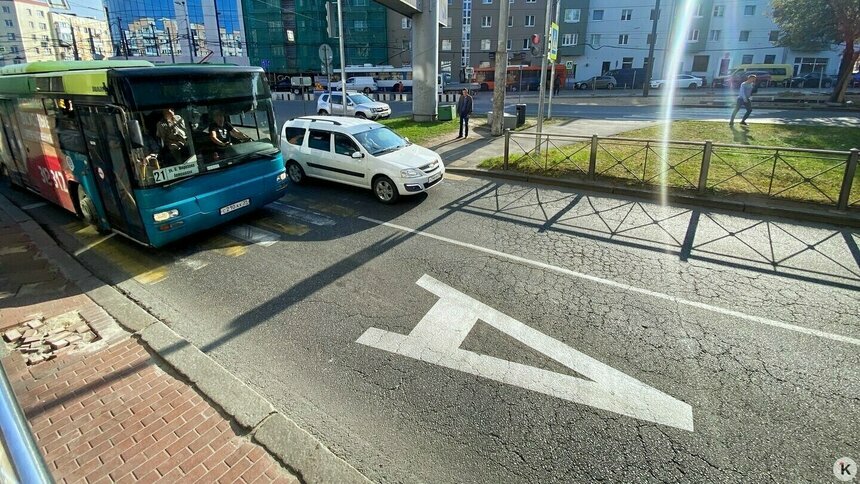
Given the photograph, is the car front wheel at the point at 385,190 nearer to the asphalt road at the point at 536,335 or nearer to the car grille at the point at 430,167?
the car grille at the point at 430,167

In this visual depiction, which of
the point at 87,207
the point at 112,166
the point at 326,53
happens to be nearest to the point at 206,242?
the point at 112,166

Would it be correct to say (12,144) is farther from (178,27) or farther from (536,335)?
(178,27)

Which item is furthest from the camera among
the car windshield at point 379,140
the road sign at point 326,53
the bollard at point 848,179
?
the road sign at point 326,53

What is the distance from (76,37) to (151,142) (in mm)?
79238

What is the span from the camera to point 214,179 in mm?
6559

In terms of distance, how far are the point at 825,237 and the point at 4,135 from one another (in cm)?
1547

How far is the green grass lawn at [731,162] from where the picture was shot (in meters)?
8.36

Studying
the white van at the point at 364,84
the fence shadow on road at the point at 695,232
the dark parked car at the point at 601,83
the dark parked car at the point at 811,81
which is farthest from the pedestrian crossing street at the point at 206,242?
the dark parked car at the point at 811,81

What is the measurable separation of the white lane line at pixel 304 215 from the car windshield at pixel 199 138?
1261 millimetres

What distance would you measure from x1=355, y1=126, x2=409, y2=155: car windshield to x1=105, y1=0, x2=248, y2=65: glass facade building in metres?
56.8

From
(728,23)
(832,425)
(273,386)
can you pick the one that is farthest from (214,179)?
(728,23)

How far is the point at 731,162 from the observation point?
10422 millimetres

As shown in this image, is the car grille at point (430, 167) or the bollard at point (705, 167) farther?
the car grille at point (430, 167)

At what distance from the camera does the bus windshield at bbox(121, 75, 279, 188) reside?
570 centimetres
